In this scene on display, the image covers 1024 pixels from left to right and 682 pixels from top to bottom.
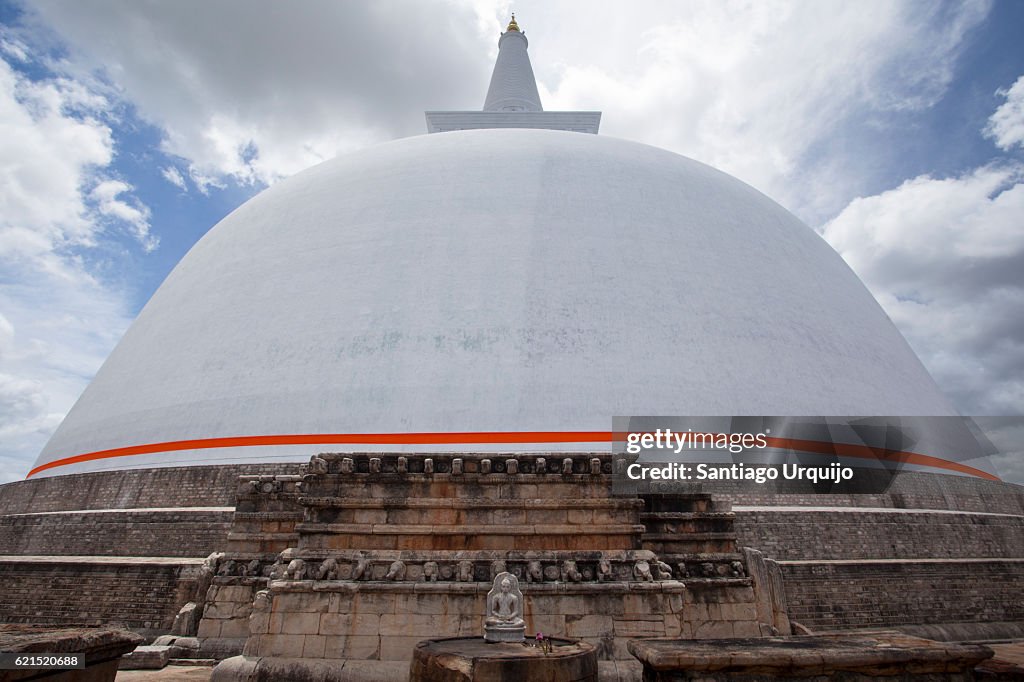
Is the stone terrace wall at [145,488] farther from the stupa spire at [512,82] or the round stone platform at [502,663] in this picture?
the stupa spire at [512,82]

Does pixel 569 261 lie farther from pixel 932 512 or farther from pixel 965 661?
pixel 965 661

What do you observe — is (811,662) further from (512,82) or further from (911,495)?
(512,82)

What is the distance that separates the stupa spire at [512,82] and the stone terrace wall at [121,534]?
19789 millimetres

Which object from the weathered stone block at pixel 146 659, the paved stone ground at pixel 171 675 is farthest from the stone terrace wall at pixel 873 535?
the weathered stone block at pixel 146 659

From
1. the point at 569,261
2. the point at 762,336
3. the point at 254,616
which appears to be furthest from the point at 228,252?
the point at 762,336

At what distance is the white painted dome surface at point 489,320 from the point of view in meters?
9.17

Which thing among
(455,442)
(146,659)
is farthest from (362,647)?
(455,442)

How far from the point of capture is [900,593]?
7.59 metres

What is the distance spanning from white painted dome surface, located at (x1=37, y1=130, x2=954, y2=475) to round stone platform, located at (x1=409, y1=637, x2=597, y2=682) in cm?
496

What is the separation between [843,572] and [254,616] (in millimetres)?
7139

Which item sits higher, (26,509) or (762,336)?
(762,336)

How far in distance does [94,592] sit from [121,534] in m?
1.43

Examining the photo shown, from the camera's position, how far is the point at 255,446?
9070 millimetres

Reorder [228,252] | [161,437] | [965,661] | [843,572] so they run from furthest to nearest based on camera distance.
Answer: [228,252]
[161,437]
[843,572]
[965,661]
